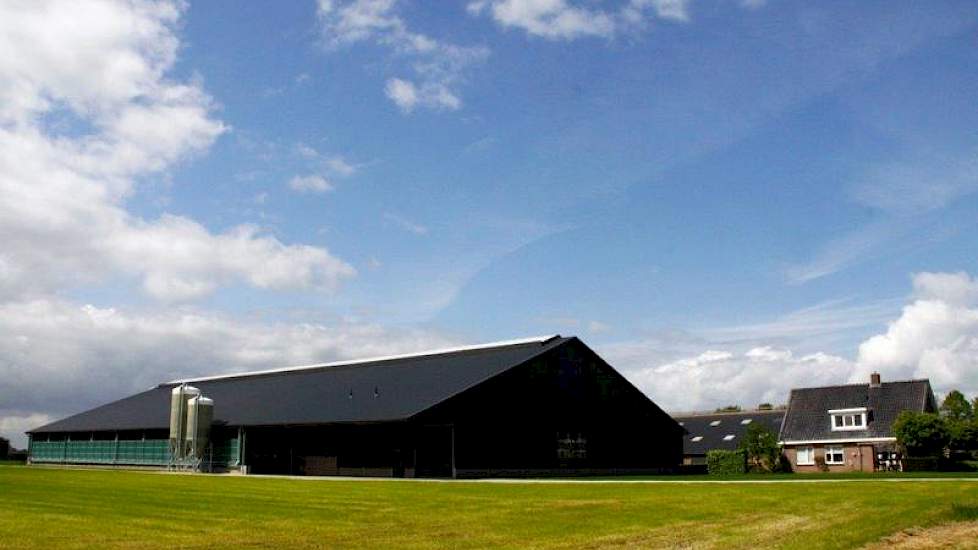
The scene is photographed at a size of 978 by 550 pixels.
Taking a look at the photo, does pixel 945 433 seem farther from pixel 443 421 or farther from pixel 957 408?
pixel 443 421

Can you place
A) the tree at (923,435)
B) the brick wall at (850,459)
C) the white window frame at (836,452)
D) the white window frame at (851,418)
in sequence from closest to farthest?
the tree at (923,435), the brick wall at (850,459), the white window frame at (836,452), the white window frame at (851,418)

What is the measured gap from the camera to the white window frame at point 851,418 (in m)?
61.5

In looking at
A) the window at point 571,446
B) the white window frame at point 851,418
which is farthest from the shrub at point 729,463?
the window at point 571,446

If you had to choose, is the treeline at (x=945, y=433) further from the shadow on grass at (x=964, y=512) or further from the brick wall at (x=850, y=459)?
the shadow on grass at (x=964, y=512)

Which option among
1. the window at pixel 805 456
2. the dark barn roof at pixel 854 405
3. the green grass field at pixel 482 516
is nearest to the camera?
the green grass field at pixel 482 516

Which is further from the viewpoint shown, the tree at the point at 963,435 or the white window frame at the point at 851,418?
the white window frame at the point at 851,418

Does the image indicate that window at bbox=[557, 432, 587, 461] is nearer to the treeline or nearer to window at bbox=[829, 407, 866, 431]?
the treeline

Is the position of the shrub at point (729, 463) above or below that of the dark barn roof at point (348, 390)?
below

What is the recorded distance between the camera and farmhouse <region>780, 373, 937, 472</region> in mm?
59575

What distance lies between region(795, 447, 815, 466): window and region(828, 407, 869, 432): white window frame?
2176mm

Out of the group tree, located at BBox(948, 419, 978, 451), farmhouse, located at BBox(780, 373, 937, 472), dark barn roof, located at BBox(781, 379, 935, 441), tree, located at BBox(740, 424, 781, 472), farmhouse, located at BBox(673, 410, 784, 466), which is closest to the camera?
tree, located at BBox(948, 419, 978, 451)

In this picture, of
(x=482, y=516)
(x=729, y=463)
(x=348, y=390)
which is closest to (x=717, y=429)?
(x=729, y=463)

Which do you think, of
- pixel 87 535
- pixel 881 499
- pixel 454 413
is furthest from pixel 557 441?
pixel 87 535

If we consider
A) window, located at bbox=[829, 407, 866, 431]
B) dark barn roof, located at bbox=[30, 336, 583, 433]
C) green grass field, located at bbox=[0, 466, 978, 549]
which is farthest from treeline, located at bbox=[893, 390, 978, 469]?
green grass field, located at bbox=[0, 466, 978, 549]
